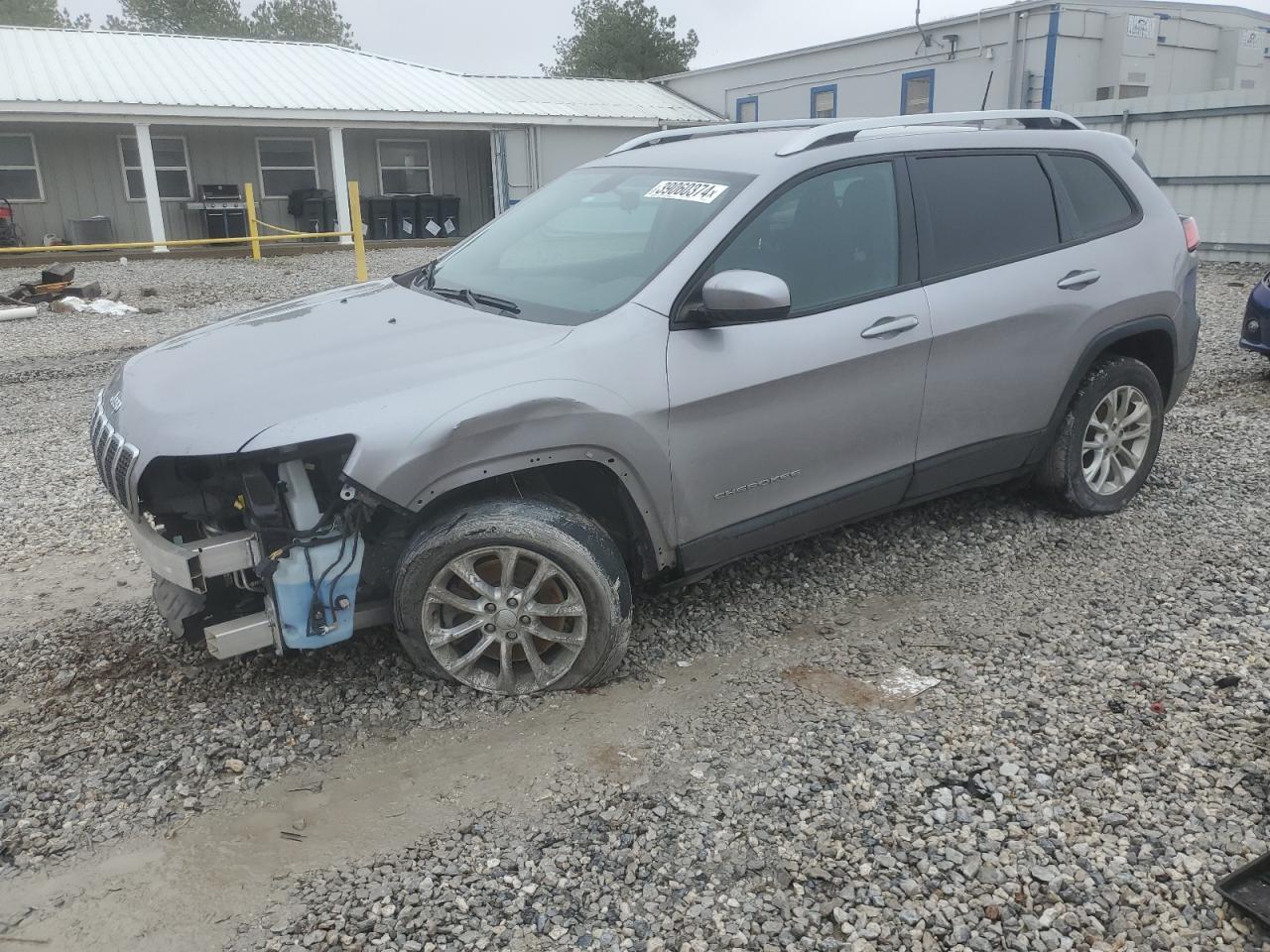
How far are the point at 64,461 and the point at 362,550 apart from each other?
14.2ft

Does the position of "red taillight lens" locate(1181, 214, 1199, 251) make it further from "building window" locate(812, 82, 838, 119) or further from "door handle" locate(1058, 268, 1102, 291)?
"building window" locate(812, 82, 838, 119)

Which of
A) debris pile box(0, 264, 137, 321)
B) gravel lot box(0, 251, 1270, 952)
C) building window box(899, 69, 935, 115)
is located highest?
building window box(899, 69, 935, 115)

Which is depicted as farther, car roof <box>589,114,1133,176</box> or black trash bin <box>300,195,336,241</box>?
black trash bin <box>300,195,336,241</box>

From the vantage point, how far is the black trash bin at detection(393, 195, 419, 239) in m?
23.0

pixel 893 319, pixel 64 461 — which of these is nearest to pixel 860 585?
pixel 893 319

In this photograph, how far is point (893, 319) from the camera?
3.94m

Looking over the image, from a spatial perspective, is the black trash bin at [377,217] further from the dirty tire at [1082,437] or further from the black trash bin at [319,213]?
the dirty tire at [1082,437]

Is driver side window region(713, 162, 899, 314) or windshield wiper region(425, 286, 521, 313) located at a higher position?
driver side window region(713, 162, 899, 314)

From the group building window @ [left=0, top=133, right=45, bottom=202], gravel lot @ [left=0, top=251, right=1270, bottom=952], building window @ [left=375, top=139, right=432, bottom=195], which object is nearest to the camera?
gravel lot @ [left=0, top=251, right=1270, bottom=952]

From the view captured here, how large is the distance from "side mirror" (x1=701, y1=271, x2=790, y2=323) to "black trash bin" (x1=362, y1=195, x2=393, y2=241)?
2078 cm

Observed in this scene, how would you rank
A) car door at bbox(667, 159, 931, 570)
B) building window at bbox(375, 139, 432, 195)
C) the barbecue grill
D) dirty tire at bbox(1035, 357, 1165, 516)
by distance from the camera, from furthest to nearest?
1. building window at bbox(375, 139, 432, 195)
2. the barbecue grill
3. dirty tire at bbox(1035, 357, 1165, 516)
4. car door at bbox(667, 159, 931, 570)

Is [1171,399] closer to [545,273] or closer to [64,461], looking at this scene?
[545,273]

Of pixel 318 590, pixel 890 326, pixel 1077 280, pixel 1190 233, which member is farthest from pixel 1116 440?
pixel 318 590

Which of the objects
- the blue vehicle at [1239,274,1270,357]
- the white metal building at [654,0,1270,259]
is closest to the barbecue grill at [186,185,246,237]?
the white metal building at [654,0,1270,259]
